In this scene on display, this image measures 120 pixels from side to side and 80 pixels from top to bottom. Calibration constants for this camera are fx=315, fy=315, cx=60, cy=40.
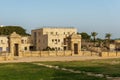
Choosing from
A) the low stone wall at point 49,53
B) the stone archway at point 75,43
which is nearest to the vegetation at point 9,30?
the stone archway at point 75,43

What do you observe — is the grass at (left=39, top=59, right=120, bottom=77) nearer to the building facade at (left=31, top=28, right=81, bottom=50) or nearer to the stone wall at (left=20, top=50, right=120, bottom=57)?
the stone wall at (left=20, top=50, right=120, bottom=57)

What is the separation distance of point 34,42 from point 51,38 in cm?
1082

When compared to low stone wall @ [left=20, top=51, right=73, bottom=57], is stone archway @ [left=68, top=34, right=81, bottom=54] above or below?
above

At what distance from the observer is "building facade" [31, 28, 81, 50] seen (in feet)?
267

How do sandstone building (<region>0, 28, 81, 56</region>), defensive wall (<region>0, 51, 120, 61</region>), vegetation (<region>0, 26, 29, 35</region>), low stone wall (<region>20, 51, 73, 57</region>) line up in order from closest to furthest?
defensive wall (<region>0, 51, 120, 61</region>)
low stone wall (<region>20, 51, 73, 57</region>)
sandstone building (<region>0, 28, 81, 56</region>)
vegetation (<region>0, 26, 29, 35</region>)

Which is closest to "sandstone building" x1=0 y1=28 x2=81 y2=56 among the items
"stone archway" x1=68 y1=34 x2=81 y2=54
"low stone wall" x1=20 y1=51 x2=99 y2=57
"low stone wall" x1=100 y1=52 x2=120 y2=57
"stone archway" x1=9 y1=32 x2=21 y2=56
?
"stone archway" x1=68 y1=34 x2=81 y2=54

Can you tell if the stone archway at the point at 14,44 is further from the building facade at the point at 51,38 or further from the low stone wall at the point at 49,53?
the building facade at the point at 51,38

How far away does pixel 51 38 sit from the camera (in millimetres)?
81500

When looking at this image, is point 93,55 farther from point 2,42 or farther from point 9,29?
point 9,29

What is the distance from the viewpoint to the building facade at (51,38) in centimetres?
8150

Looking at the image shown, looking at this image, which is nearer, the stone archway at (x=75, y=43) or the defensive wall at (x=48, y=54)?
the defensive wall at (x=48, y=54)

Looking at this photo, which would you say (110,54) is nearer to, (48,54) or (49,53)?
(49,53)

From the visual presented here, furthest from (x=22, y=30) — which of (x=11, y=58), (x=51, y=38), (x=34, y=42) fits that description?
(x=11, y=58)

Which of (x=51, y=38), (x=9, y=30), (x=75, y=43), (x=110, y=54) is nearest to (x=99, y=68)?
(x=75, y=43)
